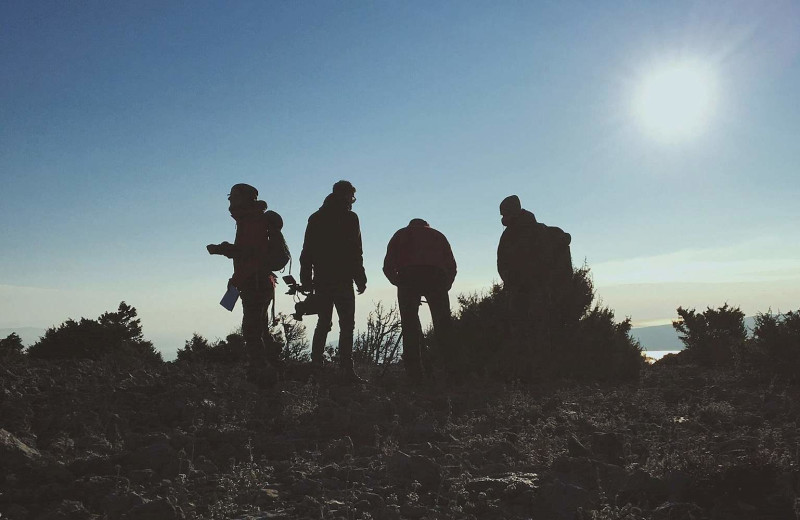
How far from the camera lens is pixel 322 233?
6.80 metres

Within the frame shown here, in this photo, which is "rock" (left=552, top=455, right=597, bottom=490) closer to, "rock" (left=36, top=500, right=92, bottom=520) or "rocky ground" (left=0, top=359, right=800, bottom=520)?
"rocky ground" (left=0, top=359, right=800, bottom=520)

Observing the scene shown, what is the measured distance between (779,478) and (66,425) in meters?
4.39

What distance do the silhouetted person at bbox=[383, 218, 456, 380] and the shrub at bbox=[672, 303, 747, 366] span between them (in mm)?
4920

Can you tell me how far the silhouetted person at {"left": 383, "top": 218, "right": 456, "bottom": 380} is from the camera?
6949 millimetres

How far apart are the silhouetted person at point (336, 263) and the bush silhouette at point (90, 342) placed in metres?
3.97

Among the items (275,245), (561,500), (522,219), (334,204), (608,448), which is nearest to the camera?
(561,500)

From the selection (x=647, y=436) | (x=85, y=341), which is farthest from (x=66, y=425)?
(x=85, y=341)

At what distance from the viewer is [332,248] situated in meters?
6.77

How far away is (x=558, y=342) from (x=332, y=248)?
3.60 metres

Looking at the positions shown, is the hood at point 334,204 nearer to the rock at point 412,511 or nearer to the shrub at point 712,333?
the rock at point 412,511

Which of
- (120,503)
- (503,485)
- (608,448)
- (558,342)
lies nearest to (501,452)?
(608,448)

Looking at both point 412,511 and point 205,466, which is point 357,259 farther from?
point 412,511

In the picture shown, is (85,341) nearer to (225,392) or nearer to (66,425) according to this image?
(225,392)

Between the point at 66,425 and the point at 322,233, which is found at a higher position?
the point at 322,233
